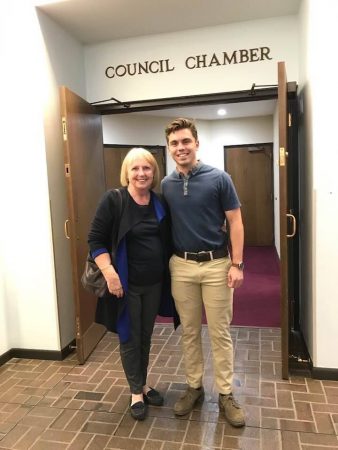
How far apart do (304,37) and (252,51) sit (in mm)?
473

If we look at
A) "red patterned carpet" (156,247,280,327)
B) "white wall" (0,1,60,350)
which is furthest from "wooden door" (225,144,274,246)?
"white wall" (0,1,60,350)

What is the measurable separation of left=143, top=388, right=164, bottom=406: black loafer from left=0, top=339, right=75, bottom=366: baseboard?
980 millimetres

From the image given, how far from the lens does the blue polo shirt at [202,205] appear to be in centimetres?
212

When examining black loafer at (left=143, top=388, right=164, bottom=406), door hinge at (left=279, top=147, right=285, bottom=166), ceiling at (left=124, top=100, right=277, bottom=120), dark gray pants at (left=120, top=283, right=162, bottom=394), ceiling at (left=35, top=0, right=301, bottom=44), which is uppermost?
ceiling at (left=35, top=0, right=301, bottom=44)

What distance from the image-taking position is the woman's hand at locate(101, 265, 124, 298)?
211cm

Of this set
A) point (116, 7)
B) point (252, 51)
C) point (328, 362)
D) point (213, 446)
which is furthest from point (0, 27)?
point (328, 362)

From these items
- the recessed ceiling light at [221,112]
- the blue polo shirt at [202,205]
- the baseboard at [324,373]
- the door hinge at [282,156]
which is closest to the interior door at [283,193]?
the door hinge at [282,156]

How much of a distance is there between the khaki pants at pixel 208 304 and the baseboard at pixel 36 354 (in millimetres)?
1272

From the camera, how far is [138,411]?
2281mm

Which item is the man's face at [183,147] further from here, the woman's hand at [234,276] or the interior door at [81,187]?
the interior door at [81,187]

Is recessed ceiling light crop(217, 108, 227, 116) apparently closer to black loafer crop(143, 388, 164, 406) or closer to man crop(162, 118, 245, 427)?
man crop(162, 118, 245, 427)

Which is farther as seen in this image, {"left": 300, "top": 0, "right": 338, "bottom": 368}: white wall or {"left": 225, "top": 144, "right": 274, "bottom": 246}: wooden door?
{"left": 225, "top": 144, "right": 274, "bottom": 246}: wooden door

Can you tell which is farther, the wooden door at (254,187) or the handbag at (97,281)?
the wooden door at (254,187)

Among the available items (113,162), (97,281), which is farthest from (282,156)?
(113,162)
